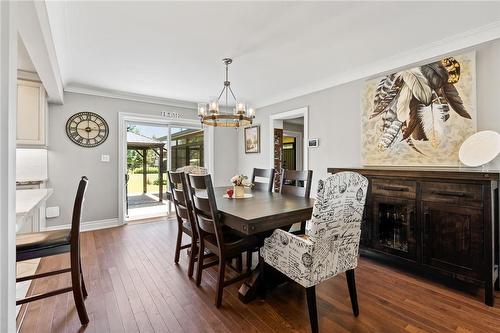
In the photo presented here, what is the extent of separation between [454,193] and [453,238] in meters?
0.41

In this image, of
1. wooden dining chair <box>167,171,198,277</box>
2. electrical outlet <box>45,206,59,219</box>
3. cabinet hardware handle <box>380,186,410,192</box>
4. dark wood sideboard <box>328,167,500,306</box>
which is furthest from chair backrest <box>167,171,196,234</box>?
electrical outlet <box>45,206,59,219</box>

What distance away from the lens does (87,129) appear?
4.23 meters

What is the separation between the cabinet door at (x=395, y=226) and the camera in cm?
248

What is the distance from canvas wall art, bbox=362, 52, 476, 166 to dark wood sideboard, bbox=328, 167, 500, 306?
41 centimetres

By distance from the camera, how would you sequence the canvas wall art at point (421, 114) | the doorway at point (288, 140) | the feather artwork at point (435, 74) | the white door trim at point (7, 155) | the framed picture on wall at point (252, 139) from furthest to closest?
the framed picture on wall at point (252, 139) < the doorway at point (288, 140) < the feather artwork at point (435, 74) < the canvas wall art at point (421, 114) < the white door trim at point (7, 155)

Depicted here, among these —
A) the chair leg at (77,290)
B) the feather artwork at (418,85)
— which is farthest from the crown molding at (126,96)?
the feather artwork at (418,85)

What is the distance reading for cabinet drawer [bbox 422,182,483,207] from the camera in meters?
2.07

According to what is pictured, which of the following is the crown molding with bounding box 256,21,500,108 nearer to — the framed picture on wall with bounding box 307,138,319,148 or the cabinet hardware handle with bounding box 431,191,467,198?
the framed picture on wall with bounding box 307,138,319,148

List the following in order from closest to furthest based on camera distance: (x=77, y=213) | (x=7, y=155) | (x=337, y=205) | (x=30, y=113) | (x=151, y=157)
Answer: (x=7, y=155) < (x=337, y=205) < (x=77, y=213) < (x=30, y=113) < (x=151, y=157)

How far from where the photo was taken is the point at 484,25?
2.29 metres

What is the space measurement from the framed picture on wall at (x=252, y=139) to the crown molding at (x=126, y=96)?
1349mm

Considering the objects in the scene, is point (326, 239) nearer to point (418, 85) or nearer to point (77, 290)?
point (77, 290)

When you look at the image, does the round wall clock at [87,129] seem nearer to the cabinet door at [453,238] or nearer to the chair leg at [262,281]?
the chair leg at [262,281]

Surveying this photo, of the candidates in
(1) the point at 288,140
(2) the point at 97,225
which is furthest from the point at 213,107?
(1) the point at 288,140
